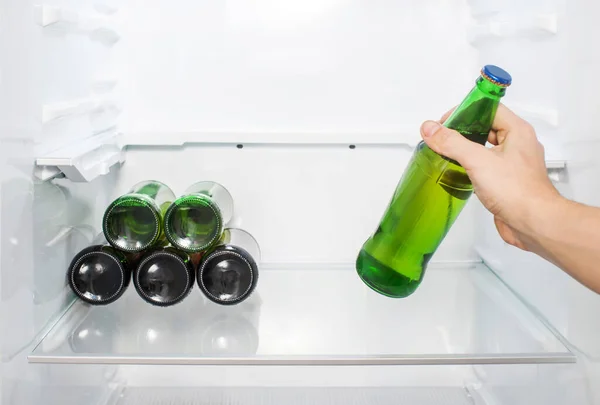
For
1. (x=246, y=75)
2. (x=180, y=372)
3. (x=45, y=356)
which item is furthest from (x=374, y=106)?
(x=45, y=356)

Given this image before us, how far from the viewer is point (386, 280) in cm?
103

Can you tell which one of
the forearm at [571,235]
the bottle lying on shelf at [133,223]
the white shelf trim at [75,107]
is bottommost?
the bottle lying on shelf at [133,223]

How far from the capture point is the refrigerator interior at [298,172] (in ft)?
3.50

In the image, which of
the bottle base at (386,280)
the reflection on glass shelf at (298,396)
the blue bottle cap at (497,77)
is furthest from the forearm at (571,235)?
the reflection on glass shelf at (298,396)

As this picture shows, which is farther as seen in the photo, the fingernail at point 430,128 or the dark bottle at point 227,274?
the dark bottle at point 227,274

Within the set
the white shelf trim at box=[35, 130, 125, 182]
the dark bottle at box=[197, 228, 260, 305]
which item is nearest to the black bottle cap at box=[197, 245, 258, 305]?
the dark bottle at box=[197, 228, 260, 305]

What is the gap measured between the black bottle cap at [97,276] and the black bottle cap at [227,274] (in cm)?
13

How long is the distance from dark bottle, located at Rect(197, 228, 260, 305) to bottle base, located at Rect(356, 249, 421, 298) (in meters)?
0.19

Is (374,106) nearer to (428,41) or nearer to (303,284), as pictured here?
(428,41)

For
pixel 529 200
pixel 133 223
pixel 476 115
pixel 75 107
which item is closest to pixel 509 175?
pixel 529 200

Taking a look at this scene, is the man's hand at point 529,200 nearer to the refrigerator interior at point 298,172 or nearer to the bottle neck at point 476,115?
the bottle neck at point 476,115

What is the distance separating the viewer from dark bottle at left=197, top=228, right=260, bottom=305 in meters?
1.08

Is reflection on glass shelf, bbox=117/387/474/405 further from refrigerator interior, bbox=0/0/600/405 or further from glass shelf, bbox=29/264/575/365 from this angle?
glass shelf, bbox=29/264/575/365

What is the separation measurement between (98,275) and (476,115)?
2.09ft
